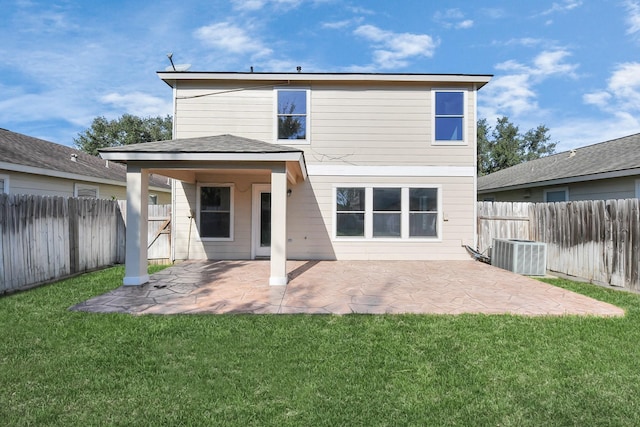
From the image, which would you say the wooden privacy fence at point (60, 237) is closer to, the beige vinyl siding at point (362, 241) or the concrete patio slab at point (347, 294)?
the concrete patio slab at point (347, 294)

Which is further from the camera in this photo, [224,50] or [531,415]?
[224,50]

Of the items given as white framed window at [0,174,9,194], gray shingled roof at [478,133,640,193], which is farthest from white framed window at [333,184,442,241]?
white framed window at [0,174,9,194]

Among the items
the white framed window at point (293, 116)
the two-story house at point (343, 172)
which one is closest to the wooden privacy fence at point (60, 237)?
the two-story house at point (343, 172)

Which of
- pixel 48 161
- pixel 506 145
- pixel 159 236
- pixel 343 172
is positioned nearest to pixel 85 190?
pixel 48 161

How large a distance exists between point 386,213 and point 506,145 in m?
28.3

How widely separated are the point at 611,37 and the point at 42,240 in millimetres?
18142

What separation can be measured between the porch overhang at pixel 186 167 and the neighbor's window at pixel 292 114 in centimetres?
333

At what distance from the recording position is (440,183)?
9867 mm

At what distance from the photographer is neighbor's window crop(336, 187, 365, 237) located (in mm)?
9914

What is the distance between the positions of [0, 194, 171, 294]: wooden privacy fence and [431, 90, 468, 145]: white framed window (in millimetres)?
8539

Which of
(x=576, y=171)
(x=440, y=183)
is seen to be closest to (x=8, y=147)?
(x=440, y=183)

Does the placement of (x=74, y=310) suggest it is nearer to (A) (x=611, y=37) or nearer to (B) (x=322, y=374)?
(B) (x=322, y=374)

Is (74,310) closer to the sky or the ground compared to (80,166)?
closer to the ground

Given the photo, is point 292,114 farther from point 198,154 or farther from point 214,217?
point 198,154
